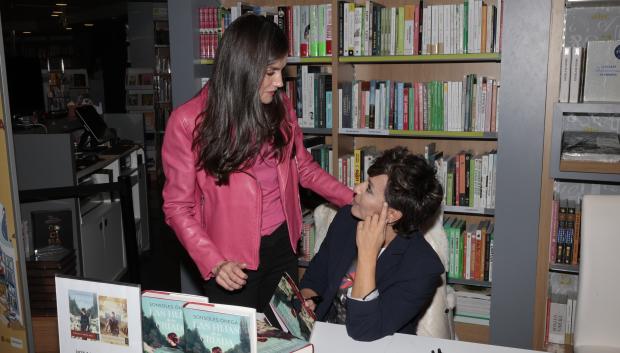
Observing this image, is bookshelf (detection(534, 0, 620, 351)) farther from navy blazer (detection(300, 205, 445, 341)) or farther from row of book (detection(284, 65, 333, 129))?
row of book (detection(284, 65, 333, 129))

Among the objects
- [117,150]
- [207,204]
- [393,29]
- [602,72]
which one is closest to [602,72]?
[602,72]

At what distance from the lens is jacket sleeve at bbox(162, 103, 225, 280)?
73.4 inches

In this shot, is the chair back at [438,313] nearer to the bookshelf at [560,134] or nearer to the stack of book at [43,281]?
the bookshelf at [560,134]

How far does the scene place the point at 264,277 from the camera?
2.05m

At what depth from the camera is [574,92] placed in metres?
2.53

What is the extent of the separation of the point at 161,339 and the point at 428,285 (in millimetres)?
815

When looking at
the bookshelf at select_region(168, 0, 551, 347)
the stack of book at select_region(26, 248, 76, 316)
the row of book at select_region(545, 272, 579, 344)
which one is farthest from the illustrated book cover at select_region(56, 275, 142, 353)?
the row of book at select_region(545, 272, 579, 344)

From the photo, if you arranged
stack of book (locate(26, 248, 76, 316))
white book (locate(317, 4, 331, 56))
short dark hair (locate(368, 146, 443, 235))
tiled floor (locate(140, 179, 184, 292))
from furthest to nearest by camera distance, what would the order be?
tiled floor (locate(140, 179, 184, 292)), stack of book (locate(26, 248, 76, 316)), white book (locate(317, 4, 331, 56)), short dark hair (locate(368, 146, 443, 235))

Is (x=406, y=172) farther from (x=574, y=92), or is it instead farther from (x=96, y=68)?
(x=96, y=68)

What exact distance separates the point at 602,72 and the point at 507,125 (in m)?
0.46

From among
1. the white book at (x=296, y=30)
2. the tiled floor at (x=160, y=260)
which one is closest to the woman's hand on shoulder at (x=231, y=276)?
the white book at (x=296, y=30)

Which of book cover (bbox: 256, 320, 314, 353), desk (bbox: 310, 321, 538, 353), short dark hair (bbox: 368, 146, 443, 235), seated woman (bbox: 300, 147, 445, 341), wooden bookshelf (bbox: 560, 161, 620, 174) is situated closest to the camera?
book cover (bbox: 256, 320, 314, 353)

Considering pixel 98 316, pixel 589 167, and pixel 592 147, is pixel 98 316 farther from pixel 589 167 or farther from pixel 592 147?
pixel 592 147

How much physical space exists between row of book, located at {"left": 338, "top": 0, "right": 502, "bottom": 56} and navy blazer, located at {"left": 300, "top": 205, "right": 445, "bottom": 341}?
1234mm
